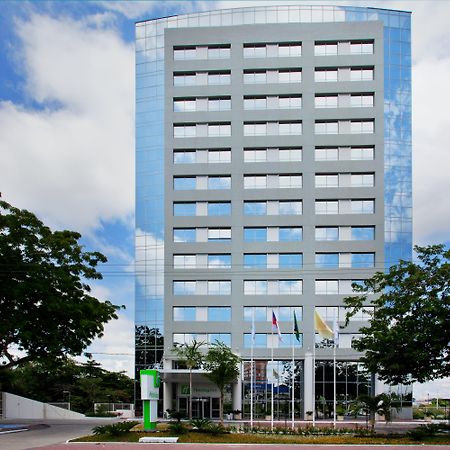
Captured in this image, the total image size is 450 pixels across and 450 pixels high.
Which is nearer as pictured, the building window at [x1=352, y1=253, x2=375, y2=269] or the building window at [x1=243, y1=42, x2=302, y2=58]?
the building window at [x1=352, y1=253, x2=375, y2=269]

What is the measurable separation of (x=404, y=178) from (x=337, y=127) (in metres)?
8.56

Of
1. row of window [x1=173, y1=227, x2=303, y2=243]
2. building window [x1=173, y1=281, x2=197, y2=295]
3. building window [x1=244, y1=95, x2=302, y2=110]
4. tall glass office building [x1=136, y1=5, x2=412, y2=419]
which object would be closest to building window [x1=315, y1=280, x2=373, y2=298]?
tall glass office building [x1=136, y1=5, x2=412, y2=419]

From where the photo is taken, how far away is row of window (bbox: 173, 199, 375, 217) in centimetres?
6562

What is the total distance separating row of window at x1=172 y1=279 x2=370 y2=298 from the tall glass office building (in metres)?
0.14

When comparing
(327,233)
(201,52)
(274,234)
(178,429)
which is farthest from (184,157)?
(178,429)

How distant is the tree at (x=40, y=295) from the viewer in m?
39.3

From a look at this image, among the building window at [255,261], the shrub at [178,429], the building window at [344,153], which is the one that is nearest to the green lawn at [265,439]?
the shrub at [178,429]

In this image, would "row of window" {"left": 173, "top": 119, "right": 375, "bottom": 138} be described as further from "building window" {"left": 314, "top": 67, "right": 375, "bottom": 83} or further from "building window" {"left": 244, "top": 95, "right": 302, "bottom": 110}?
"building window" {"left": 314, "top": 67, "right": 375, "bottom": 83}

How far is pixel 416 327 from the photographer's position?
123ft

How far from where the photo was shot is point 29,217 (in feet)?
134

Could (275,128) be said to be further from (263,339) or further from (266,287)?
(263,339)

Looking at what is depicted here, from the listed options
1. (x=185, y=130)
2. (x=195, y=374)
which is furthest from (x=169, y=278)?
(x=185, y=130)

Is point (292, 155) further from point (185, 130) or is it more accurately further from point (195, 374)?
point (195, 374)

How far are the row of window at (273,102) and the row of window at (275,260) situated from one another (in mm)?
15385
